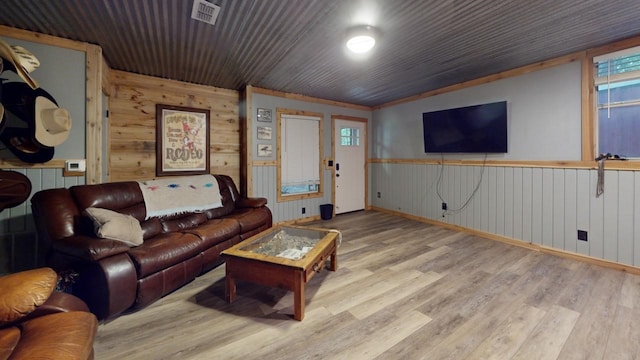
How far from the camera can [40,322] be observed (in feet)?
3.87

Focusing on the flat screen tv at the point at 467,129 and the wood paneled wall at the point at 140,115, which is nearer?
the wood paneled wall at the point at 140,115

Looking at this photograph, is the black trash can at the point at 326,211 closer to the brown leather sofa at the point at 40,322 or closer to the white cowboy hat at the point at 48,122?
the white cowboy hat at the point at 48,122

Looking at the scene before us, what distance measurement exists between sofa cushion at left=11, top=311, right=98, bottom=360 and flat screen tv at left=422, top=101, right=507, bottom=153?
4.58m

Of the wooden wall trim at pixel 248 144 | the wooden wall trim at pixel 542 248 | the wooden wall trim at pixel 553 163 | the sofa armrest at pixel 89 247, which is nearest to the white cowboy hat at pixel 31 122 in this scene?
the sofa armrest at pixel 89 247

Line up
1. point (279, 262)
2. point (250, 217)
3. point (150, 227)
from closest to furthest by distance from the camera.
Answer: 1. point (279, 262)
2. point (150, 227)
3. point (250, 217)

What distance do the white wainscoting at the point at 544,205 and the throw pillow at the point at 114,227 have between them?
4.39 metres

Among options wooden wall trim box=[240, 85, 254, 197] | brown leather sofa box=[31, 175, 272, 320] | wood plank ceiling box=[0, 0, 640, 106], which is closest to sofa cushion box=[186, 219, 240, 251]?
brown leather sofa box=[31, 175, 272, 320]

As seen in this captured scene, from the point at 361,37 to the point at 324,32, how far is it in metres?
0.36

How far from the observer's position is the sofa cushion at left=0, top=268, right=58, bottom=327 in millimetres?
1153

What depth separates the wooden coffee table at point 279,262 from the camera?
76.1 inches

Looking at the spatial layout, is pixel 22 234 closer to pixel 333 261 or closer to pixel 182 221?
pixel 182 221

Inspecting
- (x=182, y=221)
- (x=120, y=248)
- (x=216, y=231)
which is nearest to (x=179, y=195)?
(x=182, y=221)

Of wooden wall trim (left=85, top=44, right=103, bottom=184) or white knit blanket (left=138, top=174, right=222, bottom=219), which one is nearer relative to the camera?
wooden wall trim (left=85, top=44, right=103, bottom=184)

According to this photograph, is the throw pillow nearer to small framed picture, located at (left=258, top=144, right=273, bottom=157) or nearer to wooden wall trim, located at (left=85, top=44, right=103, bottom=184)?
wooden wall trim, located at (left=85, top=44, right=103, bottom=184)
